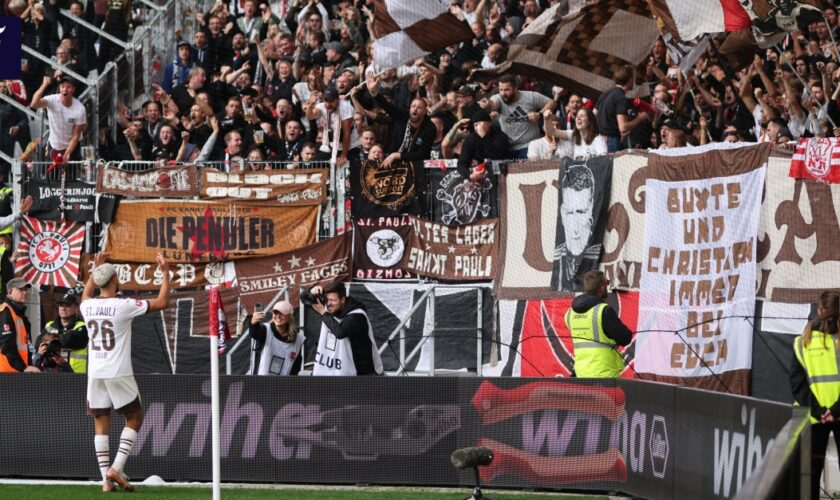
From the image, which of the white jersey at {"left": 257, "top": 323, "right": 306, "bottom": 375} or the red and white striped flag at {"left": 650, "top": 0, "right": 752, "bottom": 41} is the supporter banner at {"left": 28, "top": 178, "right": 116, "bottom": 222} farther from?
the red and white striped flag at {"left": 650, "top": 0, "right": 752, "bottom": 41}

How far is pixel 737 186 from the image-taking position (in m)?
14.9

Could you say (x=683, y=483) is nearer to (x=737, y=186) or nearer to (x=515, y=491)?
(x=515, y=491)

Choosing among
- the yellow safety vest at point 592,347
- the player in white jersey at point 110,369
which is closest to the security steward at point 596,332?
the yellow safety vest at point 592,347

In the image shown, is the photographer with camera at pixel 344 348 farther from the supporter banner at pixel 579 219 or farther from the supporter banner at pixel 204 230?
the supporter banner at pixel 204 230

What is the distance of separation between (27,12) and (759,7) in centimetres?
1587

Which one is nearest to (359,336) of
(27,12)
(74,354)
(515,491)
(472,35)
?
(515,491)

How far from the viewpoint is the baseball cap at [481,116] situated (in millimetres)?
18469

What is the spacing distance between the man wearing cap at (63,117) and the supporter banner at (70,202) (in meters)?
0.65

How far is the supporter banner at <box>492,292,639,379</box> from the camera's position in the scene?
55.3 feet

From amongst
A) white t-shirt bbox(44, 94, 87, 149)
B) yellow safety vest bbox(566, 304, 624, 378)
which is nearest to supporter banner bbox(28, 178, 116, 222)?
white t-shirt bbox(44, 94, 87, 149)

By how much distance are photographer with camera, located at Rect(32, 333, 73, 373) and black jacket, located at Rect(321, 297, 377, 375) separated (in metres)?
3.45

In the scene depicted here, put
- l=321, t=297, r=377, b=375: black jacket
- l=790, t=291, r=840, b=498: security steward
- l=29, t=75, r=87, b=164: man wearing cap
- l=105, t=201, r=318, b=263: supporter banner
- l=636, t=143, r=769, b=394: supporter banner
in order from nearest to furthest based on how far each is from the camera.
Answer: l=790, t=291, r=840, b=498: security steward → l=321, t=297, r=377, b=375: black jacket → l=636, t=143, r=769, b=394: supporter banner → l=105, t=201, r=318, b=263: supporter banner → l=29, t=75, r=87, b=164: man wearing cap

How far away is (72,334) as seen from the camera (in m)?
15.4

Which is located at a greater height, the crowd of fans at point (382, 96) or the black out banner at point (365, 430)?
the crowd of fans at point (382, 96)
